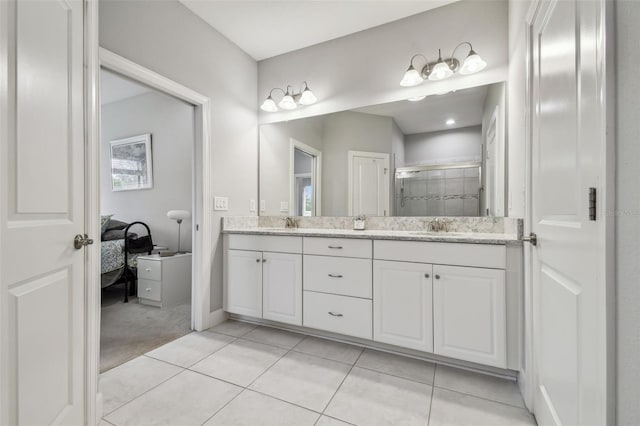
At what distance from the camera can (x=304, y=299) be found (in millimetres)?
2117

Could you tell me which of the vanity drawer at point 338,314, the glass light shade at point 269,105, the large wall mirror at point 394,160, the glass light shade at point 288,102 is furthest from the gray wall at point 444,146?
the glass light shade at point 269,105

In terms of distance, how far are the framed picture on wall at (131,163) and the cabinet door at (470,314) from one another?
12.6 feet

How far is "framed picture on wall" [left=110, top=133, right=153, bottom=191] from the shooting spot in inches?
149

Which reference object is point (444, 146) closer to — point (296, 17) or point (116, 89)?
point (296, 17)

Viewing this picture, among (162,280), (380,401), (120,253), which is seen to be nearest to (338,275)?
(380,401)

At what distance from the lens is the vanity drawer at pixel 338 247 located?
1915mm

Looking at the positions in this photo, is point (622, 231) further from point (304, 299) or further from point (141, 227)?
point (141, 227)

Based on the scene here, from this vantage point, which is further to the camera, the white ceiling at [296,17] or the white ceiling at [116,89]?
the white ceiling at [116,89]

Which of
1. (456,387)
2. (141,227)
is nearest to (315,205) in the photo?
(456,387)

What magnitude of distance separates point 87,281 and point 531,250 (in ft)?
6.80

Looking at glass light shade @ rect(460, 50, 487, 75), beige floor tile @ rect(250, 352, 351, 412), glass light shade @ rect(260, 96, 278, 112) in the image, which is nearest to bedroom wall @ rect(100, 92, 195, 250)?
glass light shade @ rect(260, 96, 278, 112)

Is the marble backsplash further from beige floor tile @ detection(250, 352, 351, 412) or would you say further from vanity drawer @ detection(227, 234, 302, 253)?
beige floor tile @ detection(250, 352, 351, 412)

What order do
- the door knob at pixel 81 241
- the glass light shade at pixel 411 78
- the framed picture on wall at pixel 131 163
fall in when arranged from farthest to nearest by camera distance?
the framed picture on wall at pixel 131 163 < the glass light shade at pixel 411 78 < the door knob at pixel 81 241

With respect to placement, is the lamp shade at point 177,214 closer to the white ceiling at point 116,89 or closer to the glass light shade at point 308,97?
the white ceiling at point 116,89
